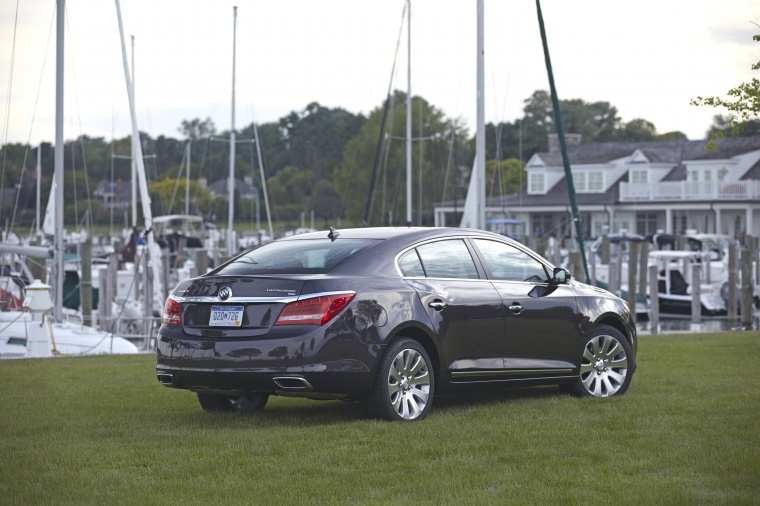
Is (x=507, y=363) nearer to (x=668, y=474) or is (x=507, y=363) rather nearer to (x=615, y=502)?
(x=668, y=474)

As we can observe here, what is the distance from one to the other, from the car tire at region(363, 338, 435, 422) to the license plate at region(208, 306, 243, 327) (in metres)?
1.14

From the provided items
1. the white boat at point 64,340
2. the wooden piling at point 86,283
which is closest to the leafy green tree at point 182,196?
the wooden piling at point 86,283

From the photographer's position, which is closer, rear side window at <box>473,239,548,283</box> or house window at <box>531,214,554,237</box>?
rear side window at <box>473,239,548,283</box>

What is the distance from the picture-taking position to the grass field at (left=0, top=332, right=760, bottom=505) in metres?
6.68

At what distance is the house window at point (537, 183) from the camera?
75.8 m

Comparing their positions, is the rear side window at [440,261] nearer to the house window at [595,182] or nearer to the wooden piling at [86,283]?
the wooden piling at [86,283]

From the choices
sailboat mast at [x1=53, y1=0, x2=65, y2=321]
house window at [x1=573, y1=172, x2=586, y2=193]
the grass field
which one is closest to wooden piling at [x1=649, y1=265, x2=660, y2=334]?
sailboat mast at [x1=53, y1=0, x2=65, y2=321]

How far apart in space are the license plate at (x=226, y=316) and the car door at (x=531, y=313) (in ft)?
7.94

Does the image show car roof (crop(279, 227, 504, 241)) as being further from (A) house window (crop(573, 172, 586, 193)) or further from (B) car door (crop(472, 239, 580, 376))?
(A) house window (crop(573, 172, 586, 193))

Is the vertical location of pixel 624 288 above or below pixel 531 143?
below

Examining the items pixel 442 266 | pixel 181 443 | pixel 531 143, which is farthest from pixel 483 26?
pixel 531 143

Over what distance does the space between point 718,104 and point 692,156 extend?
57389mm

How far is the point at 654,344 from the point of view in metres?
17.7

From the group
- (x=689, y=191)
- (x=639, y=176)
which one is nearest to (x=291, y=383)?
(x=689, y=191)
